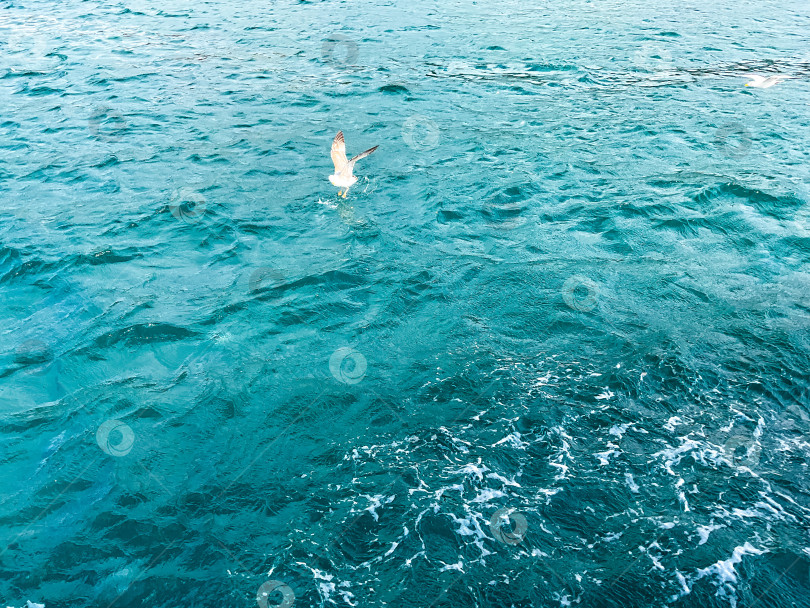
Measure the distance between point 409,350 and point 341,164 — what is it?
14.7ft

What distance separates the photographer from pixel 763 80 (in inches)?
643

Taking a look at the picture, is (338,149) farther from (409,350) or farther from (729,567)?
(729,567)

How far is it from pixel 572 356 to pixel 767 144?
869cm

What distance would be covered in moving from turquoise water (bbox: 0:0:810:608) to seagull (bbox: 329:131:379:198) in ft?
1.36

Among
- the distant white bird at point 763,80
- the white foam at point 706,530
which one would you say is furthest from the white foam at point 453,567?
the distant white bird at point 763,80

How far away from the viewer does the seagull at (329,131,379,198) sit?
34.6 ft

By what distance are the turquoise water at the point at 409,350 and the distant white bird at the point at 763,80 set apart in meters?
0.40

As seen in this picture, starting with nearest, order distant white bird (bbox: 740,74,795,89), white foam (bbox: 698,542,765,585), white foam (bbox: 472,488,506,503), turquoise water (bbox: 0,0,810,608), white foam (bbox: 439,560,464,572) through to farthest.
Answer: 1. white foam (bbox: 698,542,765,585)
2. white foam (bbox: 439,560,464,572)
3. turquoise water (bbox: 0,0,810,608)
4. white foam (bbox: 472,488,506,503)
5. distant white bird (bbox: 740,74,795,89)

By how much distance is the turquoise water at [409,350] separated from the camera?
5480mm

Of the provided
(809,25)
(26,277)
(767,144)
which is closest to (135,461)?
(26,277)

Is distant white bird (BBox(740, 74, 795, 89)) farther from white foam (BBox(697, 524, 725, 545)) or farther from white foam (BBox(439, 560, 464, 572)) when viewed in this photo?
white foam (BBox(439, 560, 464, 572))

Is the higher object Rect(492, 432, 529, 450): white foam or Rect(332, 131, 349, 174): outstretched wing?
Rect(332, 131, 349, 174): outstretched wing

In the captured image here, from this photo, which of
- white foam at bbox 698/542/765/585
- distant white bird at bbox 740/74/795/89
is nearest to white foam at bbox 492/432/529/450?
white foam at bbox 698/542/765/585

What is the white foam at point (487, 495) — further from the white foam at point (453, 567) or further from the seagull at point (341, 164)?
the seagull at point (341, 164)
